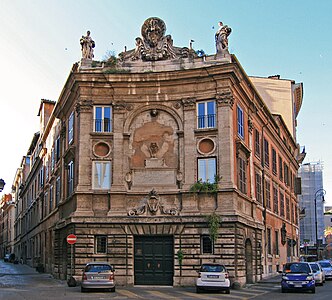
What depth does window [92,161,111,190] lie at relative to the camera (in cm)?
3073

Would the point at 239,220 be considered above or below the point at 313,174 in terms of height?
below

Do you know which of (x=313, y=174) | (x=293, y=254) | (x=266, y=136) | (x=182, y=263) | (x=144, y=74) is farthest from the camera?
(x=313, y=174)

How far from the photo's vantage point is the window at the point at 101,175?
101 feet

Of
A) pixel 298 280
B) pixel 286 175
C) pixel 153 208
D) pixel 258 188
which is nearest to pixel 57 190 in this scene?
pixel 153 208

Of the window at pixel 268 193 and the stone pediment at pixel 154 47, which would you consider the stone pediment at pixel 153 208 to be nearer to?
the stone pediment at pixel 154 47

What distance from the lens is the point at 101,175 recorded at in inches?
1216

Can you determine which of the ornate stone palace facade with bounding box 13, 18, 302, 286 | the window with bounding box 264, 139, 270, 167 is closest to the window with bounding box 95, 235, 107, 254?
the ornate stone palace facade with bounding box 13, 18, 302, 286

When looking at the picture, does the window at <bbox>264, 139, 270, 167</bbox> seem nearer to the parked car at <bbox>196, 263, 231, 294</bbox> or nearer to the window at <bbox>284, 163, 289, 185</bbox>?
the window at <bbox>284, 163, 289, 185</bbox>

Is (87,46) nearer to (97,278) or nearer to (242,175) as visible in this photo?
(242,175)

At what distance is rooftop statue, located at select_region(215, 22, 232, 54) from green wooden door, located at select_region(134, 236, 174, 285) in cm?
1118

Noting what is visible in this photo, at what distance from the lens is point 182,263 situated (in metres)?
29.2

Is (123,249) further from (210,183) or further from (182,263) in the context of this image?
(210,183)

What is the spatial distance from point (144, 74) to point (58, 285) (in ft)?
41.7

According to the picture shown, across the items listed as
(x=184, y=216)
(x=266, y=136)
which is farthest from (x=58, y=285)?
(x=266, y=136)
